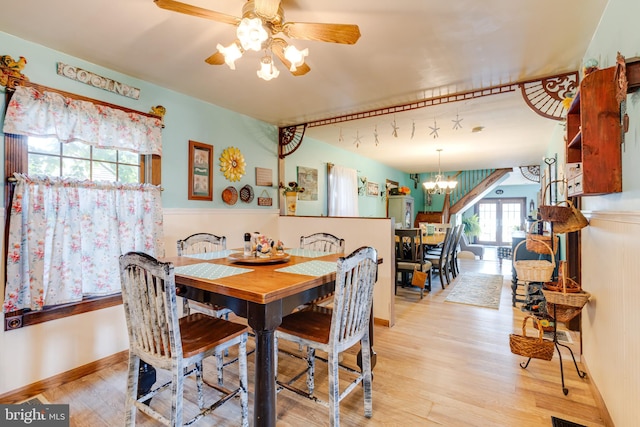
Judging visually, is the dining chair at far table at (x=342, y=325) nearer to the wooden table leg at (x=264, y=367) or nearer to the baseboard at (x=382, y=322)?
the wooden table leg at (x=264, y=367)

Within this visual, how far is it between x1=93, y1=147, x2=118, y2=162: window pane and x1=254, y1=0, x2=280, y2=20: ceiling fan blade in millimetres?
1780

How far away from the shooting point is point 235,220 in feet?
11.5

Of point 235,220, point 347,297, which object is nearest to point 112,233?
point 235,220

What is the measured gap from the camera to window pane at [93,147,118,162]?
2423 millimetres

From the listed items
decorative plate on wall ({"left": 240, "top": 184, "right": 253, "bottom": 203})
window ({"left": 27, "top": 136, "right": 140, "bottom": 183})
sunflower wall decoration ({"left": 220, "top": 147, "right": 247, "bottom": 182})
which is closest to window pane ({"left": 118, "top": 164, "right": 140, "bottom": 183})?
window ({"left": 27, "top": 136, "right": 140, "bottom": 183})

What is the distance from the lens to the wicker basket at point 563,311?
1.96 m

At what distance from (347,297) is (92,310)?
2.07 meters

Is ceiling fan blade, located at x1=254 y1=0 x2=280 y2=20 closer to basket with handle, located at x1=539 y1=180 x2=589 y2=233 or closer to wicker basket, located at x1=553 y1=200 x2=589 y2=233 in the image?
basket with handle, located at x1=539 y1=180 x2=589 y2=233

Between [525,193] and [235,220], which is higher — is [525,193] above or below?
above

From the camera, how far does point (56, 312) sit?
215 cm

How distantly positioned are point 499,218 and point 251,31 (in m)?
11.0

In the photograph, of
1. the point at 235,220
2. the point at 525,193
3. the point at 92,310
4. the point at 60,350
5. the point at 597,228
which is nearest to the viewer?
the point at 597,228

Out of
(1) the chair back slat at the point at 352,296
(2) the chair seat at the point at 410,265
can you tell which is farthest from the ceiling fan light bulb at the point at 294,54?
(2) the chair seat at the point at 410,265

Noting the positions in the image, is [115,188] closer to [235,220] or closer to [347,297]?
[235,220]
